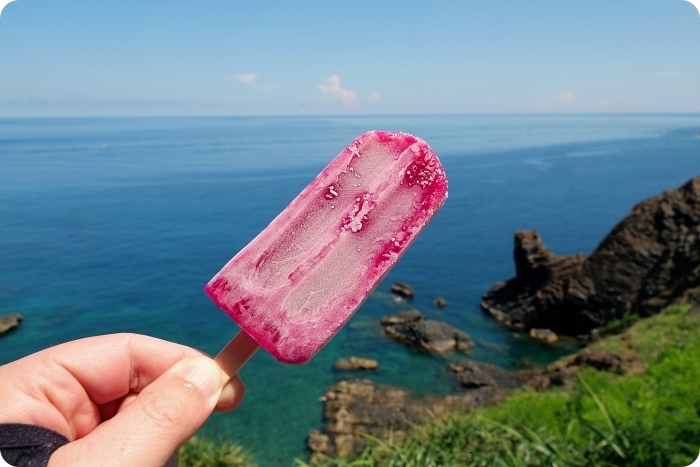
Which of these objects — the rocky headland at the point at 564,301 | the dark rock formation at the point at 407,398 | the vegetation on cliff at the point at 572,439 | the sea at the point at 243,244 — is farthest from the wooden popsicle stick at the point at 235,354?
the sea at the point at 243,244

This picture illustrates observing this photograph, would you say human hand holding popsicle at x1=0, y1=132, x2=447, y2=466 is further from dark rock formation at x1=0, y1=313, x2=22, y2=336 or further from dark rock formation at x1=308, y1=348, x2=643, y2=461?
dark rock formation at x1=0, y1=313, x2=22, y2=336

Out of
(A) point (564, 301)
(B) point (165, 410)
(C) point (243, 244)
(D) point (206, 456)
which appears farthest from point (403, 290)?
(B) point (165, 410)

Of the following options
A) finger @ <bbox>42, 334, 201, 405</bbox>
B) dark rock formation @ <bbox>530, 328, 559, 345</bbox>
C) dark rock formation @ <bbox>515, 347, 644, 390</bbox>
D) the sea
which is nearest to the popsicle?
finger @ <bbox>42, 334, 201, 405</bbox>

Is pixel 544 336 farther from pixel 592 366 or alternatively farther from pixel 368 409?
pixel 368 409

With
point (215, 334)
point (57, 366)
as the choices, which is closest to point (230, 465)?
point (57, 366)

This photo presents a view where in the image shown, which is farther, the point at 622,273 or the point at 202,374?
the point at 622,273

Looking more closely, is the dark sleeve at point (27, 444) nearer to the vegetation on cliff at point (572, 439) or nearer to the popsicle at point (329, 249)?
the popsicle at point (329, 249)
